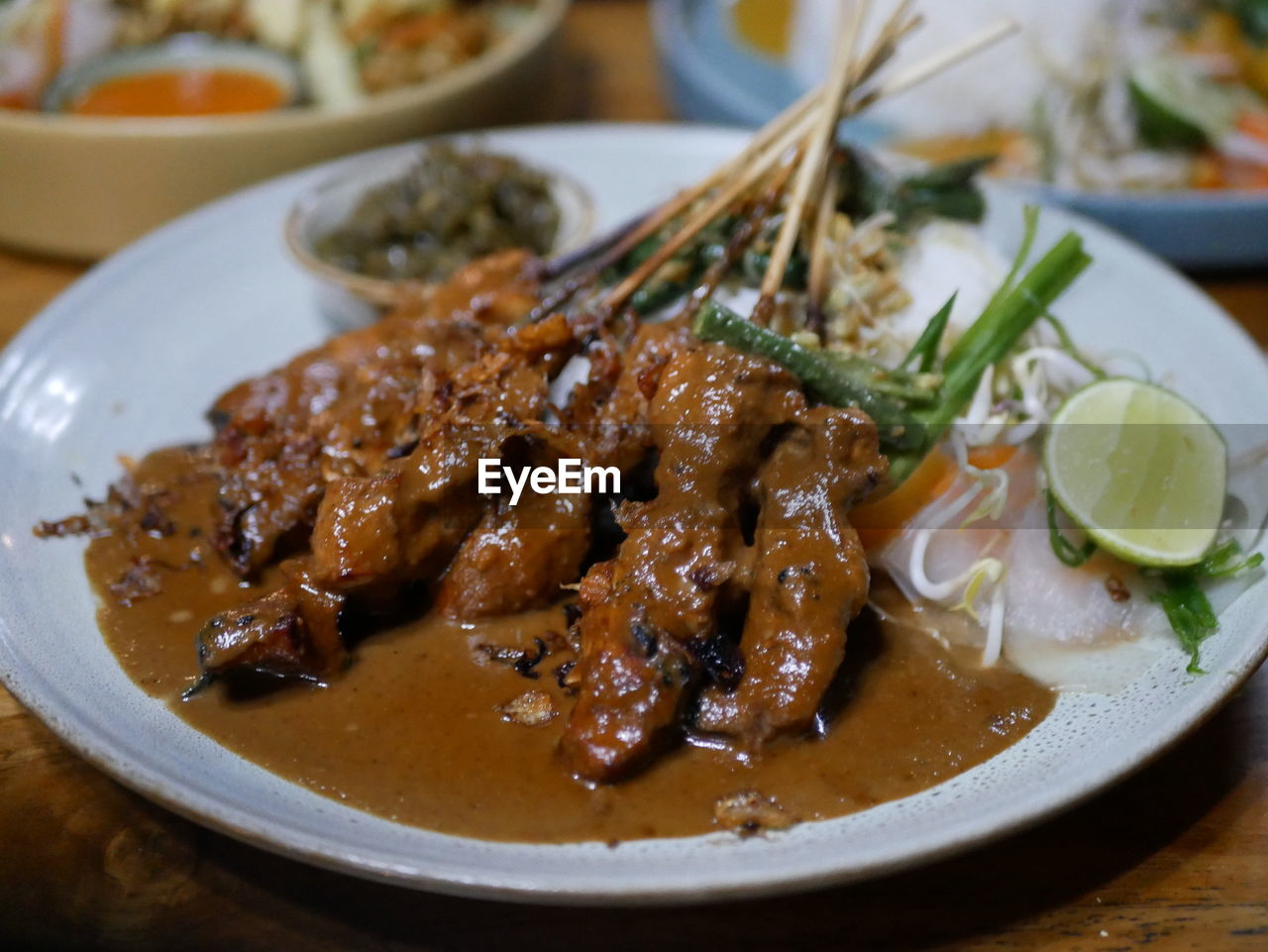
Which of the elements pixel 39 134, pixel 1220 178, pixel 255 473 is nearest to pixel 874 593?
pixel 255 473

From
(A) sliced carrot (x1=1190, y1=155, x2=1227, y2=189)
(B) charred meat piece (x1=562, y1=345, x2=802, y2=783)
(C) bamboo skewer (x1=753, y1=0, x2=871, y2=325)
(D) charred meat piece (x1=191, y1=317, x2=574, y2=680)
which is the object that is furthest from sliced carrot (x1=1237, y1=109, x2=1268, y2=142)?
(D) charred meat piece (x1=191, y1=317, x2=574, y2=680)

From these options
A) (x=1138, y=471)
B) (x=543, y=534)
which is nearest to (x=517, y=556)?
(x=543, y=534)

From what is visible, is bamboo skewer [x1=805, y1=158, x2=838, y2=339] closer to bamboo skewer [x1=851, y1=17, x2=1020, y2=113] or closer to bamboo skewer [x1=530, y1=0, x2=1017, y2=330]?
bamboo skewer [x1=530, y1=0, x2=1017, y2=330]

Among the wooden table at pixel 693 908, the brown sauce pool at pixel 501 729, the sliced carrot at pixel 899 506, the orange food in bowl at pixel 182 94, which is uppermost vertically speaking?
the orange food in bowl at pixel 182 94

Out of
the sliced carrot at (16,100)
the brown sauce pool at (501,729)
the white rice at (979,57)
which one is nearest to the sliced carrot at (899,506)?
the brown sauce pool at (501,729)

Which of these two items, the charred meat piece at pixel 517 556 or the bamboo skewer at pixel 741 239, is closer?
the charred meat piece at pixel 517 556

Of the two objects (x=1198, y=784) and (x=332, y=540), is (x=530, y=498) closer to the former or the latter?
(x=332, y=540)

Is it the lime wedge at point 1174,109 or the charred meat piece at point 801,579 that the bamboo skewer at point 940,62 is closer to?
the charred meat piece at point 801,579
